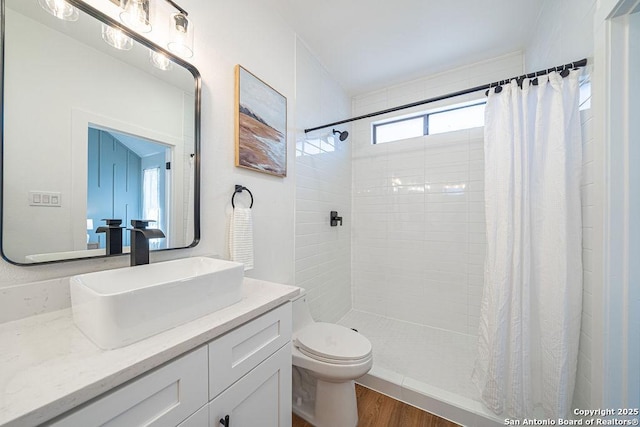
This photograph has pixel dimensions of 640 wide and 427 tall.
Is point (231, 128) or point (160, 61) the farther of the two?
point (231, 128)

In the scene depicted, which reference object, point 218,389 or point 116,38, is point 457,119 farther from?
point 218,389

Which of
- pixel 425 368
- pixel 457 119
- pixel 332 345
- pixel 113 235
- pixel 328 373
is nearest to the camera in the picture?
pixel 113 235

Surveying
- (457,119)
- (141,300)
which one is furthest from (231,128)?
(457,119)

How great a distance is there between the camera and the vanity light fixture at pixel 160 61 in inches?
40.2

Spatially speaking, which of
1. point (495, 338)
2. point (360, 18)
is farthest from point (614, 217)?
point (360, 18)

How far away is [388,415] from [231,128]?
1.95 m

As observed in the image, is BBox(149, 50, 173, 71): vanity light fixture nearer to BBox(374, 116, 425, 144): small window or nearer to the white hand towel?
the white hand towel

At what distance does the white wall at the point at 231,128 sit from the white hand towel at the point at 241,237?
5 cm

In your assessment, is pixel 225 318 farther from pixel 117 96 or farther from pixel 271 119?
pixel 271 119

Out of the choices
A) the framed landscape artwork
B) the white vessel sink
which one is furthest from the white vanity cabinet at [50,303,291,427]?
the framed landscape artwork

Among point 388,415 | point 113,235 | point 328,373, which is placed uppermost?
point 113,235

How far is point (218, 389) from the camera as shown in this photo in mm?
688

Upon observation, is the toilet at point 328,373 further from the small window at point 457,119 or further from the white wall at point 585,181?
the small window at point 457,119

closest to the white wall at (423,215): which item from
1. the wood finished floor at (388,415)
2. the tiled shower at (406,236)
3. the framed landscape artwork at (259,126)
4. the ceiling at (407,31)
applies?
the tiled shower at (406,236)
